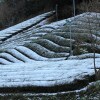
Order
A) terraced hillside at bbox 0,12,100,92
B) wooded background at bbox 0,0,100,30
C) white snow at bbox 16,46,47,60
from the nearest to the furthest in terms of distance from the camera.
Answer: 1. terraced hillside at bbox 0,12,100,92
2. white snow at bbox 16,46,47,60
3. wooded background at bbox 0,0,100,30

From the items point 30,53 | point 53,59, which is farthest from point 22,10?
point 53,59

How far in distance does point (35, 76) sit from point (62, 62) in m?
1.44

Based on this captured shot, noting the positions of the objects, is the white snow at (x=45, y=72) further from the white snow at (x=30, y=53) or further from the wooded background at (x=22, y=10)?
the wooded background at (x=22, y=10)

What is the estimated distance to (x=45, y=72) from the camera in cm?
1072

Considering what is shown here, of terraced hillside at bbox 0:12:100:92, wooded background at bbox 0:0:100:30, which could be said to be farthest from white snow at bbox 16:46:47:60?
wooded background at bbox 0:0:100:30

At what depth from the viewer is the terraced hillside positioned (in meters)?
9.70

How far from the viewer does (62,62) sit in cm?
1168

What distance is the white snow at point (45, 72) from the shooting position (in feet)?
32.0

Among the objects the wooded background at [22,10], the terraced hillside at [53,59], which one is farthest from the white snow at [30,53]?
the wooded background at [22,10]

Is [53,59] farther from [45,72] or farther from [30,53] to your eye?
[45,72]

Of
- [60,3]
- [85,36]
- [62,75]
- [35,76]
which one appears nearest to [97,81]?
[62,75]

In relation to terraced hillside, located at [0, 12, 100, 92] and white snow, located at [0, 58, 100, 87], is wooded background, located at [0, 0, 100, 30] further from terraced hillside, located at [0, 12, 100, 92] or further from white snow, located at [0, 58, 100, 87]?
white snow, located at [0, 58, 100, 87]

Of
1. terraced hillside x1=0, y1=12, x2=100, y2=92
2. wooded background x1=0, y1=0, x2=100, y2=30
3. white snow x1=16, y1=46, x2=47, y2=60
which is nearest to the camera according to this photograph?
terraced hillside x1=0, y1=12, x2=100, y2=92

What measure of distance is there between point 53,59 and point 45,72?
187 centimetres
